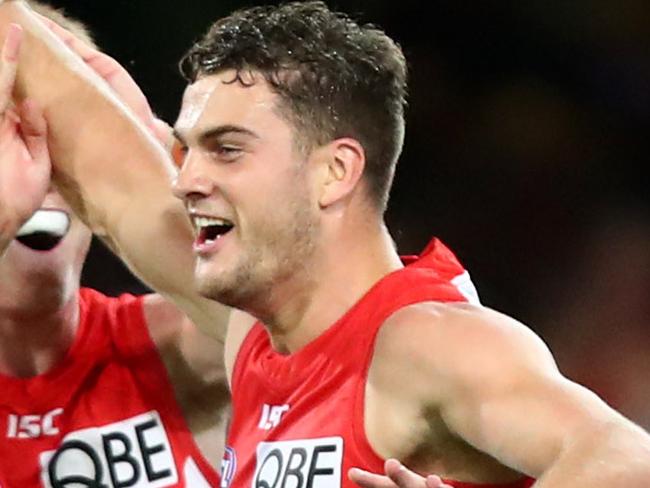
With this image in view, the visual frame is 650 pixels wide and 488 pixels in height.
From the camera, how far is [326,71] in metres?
1.62

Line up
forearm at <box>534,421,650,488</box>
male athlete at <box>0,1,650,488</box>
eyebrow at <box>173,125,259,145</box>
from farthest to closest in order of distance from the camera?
eyebrow at <box>173,125,259,145</box>, male athlete at <box>0,1,650,488</box>, forearm at <box>534,421,650,488</box>

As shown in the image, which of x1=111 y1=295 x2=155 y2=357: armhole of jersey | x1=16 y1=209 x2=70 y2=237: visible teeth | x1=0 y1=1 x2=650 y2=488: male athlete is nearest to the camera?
x1=0 y1=1 x2=650 y2=488: male athlete

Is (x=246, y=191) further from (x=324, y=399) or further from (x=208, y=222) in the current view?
(x=324, y=399)

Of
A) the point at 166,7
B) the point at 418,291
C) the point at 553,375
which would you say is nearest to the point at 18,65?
the point at 418,291

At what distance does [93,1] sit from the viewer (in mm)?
3949

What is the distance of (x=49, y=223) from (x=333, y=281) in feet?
2.05

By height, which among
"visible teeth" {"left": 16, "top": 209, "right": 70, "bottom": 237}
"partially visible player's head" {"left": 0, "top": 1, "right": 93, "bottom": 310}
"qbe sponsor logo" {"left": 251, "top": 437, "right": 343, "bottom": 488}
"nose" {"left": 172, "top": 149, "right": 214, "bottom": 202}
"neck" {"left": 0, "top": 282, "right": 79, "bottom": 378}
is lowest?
"neck" {"left": 0, "top": 282, "right": 79, "bottom": 378}

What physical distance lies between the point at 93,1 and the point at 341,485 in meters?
2.77

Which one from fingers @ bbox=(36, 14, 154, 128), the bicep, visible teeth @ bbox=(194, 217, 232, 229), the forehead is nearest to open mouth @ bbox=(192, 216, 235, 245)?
visible teeth @ bbox=(194, 217, 232, 229)

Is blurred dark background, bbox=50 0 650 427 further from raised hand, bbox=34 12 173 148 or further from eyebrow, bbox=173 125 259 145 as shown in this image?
eyebrow, bbox=173 125 259 145

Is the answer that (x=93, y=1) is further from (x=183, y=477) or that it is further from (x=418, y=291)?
(x=418, y=291)

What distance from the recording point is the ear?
160 cm

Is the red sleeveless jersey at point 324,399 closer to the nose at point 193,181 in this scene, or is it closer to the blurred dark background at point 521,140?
the nose at point 193,181

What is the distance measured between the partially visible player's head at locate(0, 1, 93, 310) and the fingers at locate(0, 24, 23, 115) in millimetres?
323
